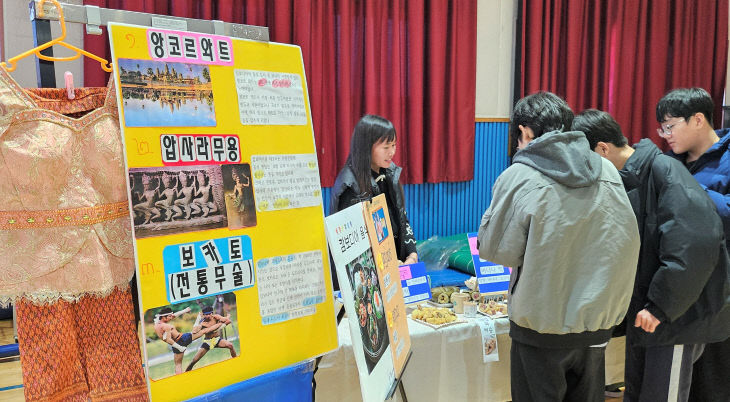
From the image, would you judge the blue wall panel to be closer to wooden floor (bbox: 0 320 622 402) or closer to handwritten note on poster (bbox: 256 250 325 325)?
wooden floor (bbox: 0 320 622 402)

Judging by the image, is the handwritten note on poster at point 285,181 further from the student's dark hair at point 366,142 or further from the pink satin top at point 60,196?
the student's dark hair at point 366,142

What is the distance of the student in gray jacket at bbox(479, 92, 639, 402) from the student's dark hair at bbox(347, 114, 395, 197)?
2.55 ft

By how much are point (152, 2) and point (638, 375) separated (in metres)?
3.12

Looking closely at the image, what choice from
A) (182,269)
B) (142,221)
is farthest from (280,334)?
(142,221)

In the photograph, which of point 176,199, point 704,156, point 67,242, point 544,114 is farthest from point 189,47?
point 704,156

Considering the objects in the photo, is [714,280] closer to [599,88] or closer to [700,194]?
[700,194]

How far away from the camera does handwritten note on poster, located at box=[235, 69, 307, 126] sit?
4.68 feet

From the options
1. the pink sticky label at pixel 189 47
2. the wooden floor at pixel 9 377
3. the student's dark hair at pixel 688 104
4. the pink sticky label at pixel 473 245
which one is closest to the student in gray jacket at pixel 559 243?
the pink sticky label at pixel 473 245

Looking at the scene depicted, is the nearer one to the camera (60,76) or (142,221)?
(142,221)

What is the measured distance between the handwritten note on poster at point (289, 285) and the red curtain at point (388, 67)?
84.9 inches

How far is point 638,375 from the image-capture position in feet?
7.00

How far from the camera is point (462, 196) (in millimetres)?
4375

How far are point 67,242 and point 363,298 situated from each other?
2.41ft

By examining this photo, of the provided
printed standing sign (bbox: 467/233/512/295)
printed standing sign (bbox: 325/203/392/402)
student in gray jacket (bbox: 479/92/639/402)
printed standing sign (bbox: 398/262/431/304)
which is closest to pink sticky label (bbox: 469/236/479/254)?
printed standing sign (bbox: 467/233/512/295)
